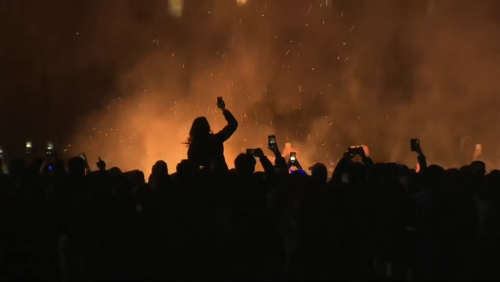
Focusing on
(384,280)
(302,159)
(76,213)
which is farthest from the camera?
(302,159)

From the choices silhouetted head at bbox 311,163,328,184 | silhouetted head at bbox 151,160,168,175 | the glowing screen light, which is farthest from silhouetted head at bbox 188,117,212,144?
the glowing screen light

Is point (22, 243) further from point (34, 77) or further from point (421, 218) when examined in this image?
point (34, 77)

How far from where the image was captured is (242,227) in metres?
4.14

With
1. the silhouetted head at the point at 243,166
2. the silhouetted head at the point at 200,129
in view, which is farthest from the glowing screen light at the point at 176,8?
the silhouetted head at the point at 243,166

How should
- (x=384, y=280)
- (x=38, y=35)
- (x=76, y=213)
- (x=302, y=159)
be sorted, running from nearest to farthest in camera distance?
(x=76, y=213) < (x=384, y=280) < (x=38, y=35) < (x=302, y=159)

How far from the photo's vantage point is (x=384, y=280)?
4352 millimetres

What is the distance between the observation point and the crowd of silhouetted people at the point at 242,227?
406 cm

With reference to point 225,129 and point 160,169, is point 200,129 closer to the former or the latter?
point 225,129

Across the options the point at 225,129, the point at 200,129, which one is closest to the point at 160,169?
the point at 200,129

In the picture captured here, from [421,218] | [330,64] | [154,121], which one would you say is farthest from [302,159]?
[421,218]

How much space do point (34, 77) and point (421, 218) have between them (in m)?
9.87

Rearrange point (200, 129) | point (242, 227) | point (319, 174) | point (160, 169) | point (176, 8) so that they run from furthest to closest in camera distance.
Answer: point (176, 8)
point (200, 129)
point (160, 169)
point (319, 174)
point (242, 227)

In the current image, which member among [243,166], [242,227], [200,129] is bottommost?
[242,227]

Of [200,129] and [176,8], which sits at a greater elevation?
[176,8]
